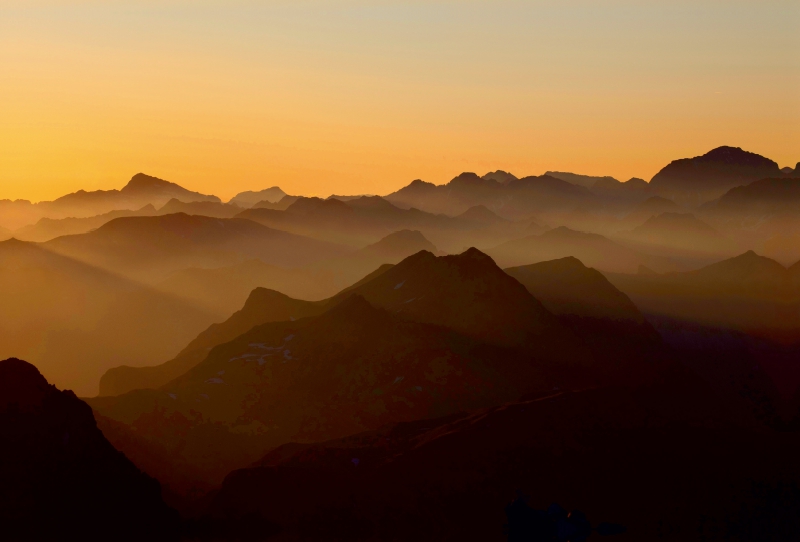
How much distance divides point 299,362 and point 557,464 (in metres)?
87.5

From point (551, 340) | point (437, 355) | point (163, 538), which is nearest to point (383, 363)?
point (437, 355)

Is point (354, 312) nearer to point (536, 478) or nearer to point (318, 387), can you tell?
point (318, 387)

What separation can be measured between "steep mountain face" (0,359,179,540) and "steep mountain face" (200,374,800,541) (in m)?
8.98

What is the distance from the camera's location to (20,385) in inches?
3853

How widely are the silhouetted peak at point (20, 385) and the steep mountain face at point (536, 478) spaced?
24332 mm

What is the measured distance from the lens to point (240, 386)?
171 metres

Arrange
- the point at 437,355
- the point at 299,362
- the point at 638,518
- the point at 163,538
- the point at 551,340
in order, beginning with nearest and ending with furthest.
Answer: the point at 638,518
the point at 163,538
the point at 437,355
the point at 299,362
the point at 551,340

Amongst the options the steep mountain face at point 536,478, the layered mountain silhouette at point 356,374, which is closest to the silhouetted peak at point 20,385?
the steep mountain face at point 536,478

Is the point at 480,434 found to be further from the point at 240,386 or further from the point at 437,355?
the point at 240,386

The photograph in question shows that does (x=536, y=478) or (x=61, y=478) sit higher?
(x=61, y=478)

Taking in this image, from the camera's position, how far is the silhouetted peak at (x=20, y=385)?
318ft

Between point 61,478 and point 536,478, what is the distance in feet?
173

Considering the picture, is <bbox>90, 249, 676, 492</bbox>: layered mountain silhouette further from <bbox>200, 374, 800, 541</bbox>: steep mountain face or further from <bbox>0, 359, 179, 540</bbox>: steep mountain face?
<bbox>200, 374, 800, 541</bbox>: steep mountain face

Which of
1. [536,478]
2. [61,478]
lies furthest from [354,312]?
[61,478]
